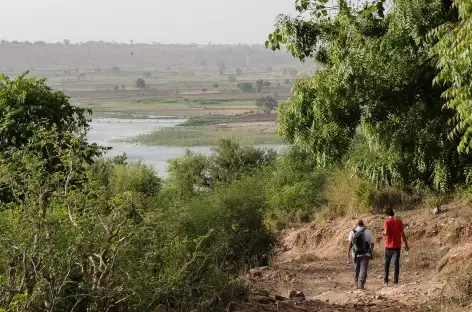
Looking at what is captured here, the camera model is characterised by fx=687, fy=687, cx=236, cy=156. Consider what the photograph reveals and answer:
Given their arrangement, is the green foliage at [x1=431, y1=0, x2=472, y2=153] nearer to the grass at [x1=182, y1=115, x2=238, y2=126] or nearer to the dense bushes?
the dense bushes

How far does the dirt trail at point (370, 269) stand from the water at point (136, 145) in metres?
16.9

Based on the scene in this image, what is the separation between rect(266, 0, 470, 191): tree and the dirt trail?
202cm

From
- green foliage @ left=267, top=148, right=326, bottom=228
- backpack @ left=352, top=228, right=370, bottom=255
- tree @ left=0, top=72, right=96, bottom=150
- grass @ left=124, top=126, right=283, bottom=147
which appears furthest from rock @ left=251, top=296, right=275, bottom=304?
grass @ left=124, top=126, right=283, bottom=147

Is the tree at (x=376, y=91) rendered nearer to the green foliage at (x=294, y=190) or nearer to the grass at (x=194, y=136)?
the green foliage at (x=294, y=190)

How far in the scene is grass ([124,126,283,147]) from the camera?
57.1 meters

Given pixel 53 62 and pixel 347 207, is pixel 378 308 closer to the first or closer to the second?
pixel 347 207

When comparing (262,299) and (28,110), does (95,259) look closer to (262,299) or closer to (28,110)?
(262,299)

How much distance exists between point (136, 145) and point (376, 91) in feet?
153

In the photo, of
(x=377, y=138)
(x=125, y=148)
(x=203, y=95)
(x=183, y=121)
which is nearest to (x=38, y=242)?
(x=377, y=138)

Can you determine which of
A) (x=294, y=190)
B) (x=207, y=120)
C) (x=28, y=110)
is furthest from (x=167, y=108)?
(x=28, y=110)

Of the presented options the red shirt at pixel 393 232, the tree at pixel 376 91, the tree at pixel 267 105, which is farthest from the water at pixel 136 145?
the red shirt at pixel 393 232

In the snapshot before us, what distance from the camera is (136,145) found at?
2215 inches

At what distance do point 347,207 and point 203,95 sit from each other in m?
94.4

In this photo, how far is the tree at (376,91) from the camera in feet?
34.9
